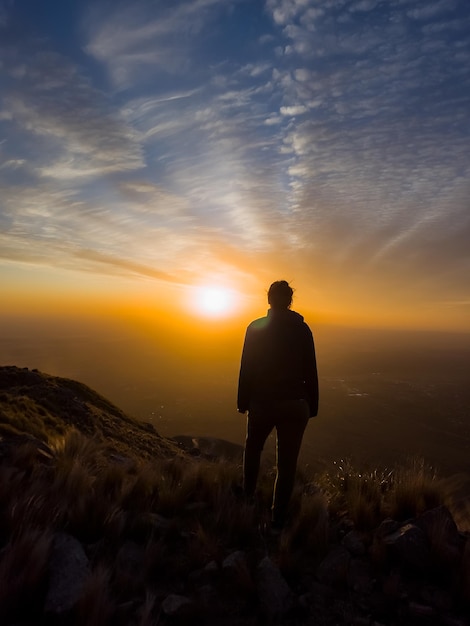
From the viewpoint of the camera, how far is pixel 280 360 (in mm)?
4348

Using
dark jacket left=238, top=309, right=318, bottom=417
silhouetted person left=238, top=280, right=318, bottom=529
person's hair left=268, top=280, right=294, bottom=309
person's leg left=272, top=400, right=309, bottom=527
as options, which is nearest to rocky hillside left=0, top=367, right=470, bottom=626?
person's leg left=272, top=400, right=309, bottom=527

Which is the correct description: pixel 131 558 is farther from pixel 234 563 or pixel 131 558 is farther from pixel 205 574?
pixel 234 563

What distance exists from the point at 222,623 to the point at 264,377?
90.1 inches

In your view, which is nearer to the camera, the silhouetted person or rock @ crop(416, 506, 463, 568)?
rock @ crop(416, 506, 463, 568)

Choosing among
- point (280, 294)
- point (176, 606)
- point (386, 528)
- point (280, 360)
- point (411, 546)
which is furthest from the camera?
point (280, 294)

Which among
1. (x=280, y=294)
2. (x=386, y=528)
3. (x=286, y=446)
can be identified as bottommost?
(x=386, y=528)

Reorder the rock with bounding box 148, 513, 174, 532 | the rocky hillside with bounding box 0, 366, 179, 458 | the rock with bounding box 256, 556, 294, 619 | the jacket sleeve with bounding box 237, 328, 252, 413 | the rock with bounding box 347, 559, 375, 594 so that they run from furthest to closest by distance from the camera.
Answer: the rocky hillside with bounding box 0, 366, 179, 458, the jacket sleeve with bounding box 237, 328, 252, 413, the rock with bounding box 148, 513, 174, 532, the rock with bounding box 347, 559, 375, 594, the rock with bounding box 256, 556, 294, 619

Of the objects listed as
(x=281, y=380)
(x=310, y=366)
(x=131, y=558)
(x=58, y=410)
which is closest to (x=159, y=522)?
(x=131, y=558)

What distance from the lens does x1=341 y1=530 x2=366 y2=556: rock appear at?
3827 millimetres

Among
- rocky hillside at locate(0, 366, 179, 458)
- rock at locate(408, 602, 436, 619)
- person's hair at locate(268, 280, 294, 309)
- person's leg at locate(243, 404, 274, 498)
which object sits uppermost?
person's hair at locate(268, 280, 294, 309)

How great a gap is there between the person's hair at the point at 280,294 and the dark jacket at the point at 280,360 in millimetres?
78

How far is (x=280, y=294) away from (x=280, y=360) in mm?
805

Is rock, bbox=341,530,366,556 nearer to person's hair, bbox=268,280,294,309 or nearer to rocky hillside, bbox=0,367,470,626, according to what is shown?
rocky hillside, bbox=0,367,470,626

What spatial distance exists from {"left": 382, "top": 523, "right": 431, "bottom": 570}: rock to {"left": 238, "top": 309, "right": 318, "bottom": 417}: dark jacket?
4.96ft
